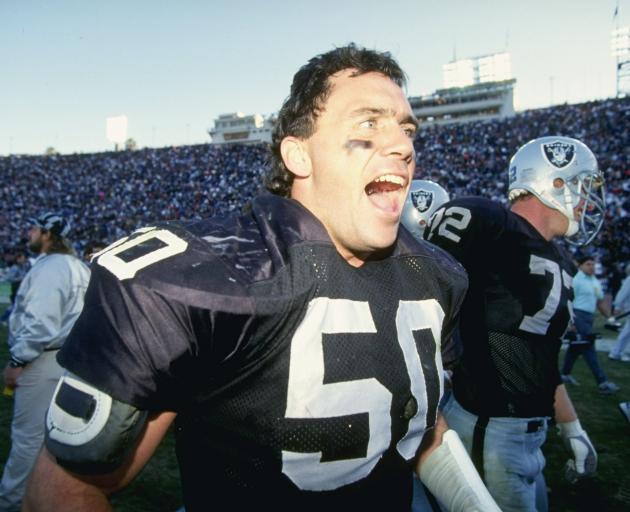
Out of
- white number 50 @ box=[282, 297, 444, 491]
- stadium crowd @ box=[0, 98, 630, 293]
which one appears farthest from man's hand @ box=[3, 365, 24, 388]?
stadium crowd @ box=[0, 98, 630, 293]

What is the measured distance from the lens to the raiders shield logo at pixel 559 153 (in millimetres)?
3336

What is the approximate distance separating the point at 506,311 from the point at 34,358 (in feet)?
11.1

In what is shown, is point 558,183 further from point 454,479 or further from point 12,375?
point 12,375

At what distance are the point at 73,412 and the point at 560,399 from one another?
118 inches

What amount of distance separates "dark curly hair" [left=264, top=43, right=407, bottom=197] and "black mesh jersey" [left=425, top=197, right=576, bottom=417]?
46.1 inches

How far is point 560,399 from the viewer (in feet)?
10.3

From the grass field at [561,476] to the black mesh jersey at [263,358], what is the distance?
2.96m

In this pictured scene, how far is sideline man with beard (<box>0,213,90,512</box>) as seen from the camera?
11.8ft

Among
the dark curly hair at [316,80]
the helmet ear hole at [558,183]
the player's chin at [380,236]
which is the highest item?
the dark curly hair at [316,80]

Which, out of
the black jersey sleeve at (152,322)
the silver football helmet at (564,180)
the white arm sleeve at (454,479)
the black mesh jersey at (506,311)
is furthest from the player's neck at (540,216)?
the black jersey sleeve at (152,322)

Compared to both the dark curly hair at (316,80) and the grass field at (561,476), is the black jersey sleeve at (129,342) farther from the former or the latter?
the grass field at (561,476)

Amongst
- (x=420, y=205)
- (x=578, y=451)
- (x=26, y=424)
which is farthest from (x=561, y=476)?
(x=26, y=424)

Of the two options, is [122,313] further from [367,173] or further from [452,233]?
[452,233]

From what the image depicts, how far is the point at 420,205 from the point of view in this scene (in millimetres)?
5992
